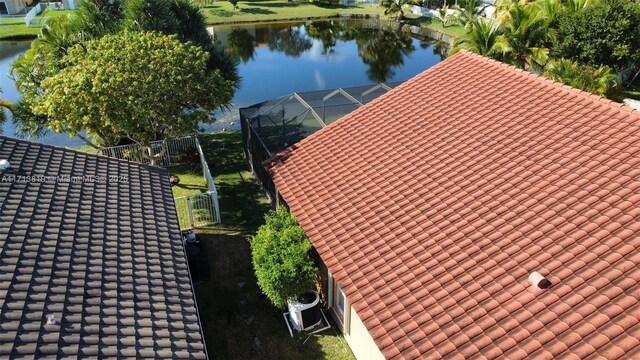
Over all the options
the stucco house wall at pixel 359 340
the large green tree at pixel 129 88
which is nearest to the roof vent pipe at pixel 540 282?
the stucco house wall at pixel 359 340

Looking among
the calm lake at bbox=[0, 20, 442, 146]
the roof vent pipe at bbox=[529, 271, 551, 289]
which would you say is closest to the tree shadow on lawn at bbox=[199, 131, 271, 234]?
the calm lake at bbox=[0, 20, 442, 146]

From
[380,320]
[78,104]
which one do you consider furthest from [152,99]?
[380,320]

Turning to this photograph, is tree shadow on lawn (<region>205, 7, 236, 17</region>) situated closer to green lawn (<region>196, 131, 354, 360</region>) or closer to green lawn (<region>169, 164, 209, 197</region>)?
green lawn (<region>169, 164, 209, 197</region>)

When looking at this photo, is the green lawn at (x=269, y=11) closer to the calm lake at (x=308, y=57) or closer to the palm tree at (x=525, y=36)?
the calm lake at (x=308, y=57)

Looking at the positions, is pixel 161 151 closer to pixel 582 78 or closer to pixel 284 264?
pixel 284 264

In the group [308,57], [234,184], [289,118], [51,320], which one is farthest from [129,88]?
[308,57]
